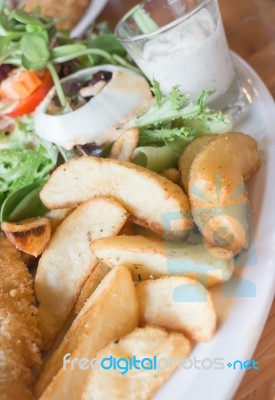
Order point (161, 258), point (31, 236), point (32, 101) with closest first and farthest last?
point (161, 258) → point (31, 236) → point (32, 101)

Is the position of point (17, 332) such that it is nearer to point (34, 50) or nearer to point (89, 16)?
point (34, 50)

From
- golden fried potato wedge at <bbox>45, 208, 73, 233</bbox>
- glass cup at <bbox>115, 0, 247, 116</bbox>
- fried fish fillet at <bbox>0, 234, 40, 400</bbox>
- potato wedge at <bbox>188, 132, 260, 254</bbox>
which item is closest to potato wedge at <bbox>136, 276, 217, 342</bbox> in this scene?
potato wedge at <bbox>188, 132, 260, 254</bbox>

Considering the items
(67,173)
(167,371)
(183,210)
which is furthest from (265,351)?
(67,173)

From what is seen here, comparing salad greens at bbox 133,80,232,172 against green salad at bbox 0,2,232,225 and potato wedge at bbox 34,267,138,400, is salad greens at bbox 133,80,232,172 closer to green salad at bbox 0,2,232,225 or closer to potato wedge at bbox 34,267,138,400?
green salad at bbox 0,2,232,225

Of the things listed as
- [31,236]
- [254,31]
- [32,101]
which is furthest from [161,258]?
[254,31]

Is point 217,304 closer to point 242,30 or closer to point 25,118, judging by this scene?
point 25,118

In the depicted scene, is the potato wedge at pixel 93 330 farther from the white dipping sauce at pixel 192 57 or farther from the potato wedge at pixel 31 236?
the white dipping sauce at pixel 192 57
